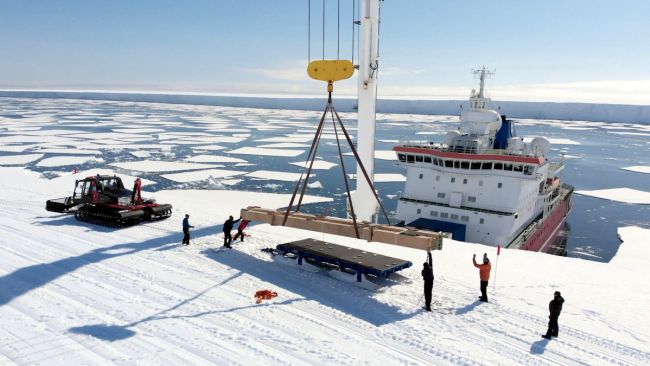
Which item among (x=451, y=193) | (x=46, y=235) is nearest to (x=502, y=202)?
(x=451, y=193)

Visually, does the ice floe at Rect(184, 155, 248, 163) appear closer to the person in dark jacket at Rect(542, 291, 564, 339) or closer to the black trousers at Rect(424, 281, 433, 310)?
the black trousers at Rect(424, 281, 433, 310)

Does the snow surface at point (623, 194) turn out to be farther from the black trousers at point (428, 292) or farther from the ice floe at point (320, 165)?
the black trousers at point (428, 292)

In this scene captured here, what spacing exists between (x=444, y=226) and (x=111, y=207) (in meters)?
12.8

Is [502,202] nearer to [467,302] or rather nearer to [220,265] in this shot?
[467,302]

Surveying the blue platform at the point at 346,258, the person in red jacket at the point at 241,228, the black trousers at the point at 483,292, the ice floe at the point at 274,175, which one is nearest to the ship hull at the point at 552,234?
the black trousers at the point at 483,292

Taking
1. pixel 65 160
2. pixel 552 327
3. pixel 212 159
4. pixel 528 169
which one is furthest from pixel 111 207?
pixel 65 160

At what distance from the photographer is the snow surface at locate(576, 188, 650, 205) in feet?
97.6

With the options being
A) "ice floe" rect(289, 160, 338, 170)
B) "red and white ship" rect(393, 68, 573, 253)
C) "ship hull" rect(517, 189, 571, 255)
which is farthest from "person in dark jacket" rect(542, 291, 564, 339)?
"ice floe" rect(289, 160, 338, 170)

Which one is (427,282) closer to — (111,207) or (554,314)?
(554,314)

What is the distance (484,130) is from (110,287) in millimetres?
18108

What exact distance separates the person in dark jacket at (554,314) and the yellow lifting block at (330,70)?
685 centimetres

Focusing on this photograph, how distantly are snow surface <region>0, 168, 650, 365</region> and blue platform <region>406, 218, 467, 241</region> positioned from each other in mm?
5153

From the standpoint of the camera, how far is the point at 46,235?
12.6 m

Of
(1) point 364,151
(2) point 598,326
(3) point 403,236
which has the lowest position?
(2) point 598,326
